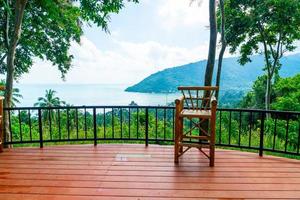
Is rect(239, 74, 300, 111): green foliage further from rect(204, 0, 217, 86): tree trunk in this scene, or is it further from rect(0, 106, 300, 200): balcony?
rect(0, 106, 300, 200): balcony

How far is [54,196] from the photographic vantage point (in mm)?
2719

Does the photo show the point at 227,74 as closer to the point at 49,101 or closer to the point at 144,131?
the point at 49,101

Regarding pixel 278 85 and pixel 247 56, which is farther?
pixel 278 85

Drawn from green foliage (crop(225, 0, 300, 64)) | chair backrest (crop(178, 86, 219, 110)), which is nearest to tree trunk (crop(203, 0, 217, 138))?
chair backrest (crop(178, 86, 219, 110))

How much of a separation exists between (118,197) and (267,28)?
33.5ft

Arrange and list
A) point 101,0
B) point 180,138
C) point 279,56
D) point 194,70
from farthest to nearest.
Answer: point 194,70 → point 279,56 → point 101,0 → point 180,138

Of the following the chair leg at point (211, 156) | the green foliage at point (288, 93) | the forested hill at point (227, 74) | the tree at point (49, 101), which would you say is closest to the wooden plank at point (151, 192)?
the chair leg at point (211, 156)

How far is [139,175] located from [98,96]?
3687 centimetres

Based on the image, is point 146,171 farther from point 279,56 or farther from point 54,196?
point 279,56

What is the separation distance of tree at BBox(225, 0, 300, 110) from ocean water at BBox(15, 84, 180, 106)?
3.74 m

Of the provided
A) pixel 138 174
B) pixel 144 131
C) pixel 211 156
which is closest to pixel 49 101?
pixel 144 131

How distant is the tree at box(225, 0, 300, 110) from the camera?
9.53 meters

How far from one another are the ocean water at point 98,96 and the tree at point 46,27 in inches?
73.3

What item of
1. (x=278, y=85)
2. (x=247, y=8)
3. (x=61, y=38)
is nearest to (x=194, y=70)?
(x=278, y=85)
